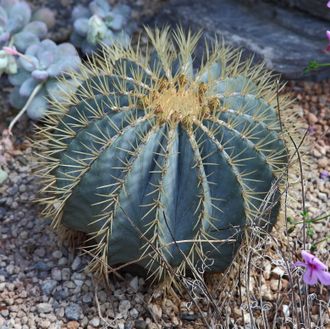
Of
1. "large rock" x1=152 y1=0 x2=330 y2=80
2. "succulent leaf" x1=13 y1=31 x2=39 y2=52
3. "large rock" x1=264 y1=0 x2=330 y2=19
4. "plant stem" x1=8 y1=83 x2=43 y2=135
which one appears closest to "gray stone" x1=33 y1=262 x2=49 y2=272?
"plant stem" x1=8 y1=83 x2=43 y2=135

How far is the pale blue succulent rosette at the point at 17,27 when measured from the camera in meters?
2.68

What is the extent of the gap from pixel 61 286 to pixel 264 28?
4.69 ft

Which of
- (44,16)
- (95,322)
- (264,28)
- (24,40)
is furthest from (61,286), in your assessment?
(264,28)

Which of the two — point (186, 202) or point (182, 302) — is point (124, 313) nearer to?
point (182, 302)

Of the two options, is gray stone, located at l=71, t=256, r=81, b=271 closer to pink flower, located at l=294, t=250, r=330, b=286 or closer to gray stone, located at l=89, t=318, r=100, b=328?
gray stone, located at l=89, t=318, r=100, b=328

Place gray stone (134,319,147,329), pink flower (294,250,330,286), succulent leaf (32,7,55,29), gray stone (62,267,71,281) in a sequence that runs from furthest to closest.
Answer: succulent leaf (32,7,55,29) → gray stone (62,267,71,281) → gray stone (134,319,147,329) → pink flower (294,250,330,286)

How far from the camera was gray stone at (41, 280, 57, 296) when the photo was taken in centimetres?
206

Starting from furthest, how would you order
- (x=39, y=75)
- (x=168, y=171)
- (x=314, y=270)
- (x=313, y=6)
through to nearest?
(x=313, y=6), (x=39, y=75), (x=168, y=171), (x=314, y=270)

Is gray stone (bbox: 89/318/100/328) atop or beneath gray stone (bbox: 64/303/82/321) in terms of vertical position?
atop

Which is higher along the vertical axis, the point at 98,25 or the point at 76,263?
the point at 98,25

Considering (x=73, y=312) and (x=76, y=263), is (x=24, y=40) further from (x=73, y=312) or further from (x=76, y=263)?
(x=73, y=312)

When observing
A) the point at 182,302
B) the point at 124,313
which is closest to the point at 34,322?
the point at 124,313

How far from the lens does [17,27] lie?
2715 mm

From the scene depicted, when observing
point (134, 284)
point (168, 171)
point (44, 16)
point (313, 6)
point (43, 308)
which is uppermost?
point (313, 6)
